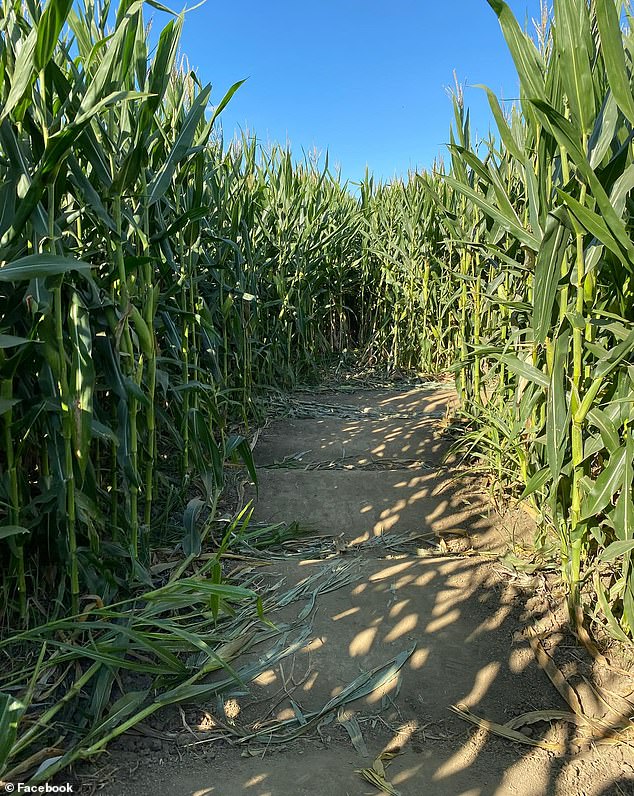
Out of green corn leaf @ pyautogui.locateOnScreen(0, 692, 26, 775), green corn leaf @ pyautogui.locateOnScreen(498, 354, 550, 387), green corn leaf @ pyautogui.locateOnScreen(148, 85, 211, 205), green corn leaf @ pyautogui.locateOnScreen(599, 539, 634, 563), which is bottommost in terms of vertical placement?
green corn leaf @ pyautogui.locateOnScreen(0, 692, 26, 775)

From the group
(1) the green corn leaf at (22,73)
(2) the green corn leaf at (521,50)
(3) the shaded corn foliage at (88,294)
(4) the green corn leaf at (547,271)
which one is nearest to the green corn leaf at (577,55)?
(2) the green corn leaf at (521,50)

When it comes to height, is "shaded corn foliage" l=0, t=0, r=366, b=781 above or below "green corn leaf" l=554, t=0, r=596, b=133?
below

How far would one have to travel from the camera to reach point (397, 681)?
1715 millimetres

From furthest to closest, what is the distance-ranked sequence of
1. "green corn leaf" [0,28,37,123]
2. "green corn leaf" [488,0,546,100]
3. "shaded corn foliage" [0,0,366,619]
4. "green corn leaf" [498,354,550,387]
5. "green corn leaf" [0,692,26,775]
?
"green corn leaf" [498,354,550,387], "green corn leaf" [488,0,546,100], "shaded corn foliage" [0,0,366,619], "green corn leaf" [0,28,37,123], "green corn leaf" [0,692,26,775]

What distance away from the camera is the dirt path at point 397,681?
1411mm

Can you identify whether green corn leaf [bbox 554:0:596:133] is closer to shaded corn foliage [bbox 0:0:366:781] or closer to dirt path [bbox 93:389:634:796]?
shaded corn foliage [bbox 0:0:366:781]

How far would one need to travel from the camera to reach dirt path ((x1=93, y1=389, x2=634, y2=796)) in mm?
1411

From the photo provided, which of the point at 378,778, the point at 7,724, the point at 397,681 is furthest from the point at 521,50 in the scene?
the point at 7,724

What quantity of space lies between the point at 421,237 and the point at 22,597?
16.4ft

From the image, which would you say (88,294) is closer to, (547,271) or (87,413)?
(87,413)

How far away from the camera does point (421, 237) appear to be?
568 cm

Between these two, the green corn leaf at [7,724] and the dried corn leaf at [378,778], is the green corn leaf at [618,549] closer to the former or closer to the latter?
the dried corn leaf at [378,778]

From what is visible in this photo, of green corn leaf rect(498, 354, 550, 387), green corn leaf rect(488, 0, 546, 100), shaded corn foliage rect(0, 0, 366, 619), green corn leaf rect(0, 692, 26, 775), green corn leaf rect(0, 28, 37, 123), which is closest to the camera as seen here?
green corn leaf rect(0, 692, 26, 775)

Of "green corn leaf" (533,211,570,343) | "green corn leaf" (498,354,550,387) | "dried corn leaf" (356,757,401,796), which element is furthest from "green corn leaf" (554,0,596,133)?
"dried corn leaf" (356,757,401,796)
